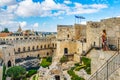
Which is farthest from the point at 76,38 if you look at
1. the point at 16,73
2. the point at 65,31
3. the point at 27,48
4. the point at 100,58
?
the point at 100,58

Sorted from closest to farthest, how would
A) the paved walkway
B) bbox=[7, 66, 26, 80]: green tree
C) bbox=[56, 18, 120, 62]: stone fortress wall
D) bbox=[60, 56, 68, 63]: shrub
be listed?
the paved walkway < bbox=[56, 18, 120, 62]: stone fortress wall < bbox=[7, 66, 26, 80]: green tree < bbox=[60, 56, 68, 63]: shrub

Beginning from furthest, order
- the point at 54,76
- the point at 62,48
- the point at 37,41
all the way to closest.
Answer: the point at 37,41
the point at 62,48
the point at 54,76

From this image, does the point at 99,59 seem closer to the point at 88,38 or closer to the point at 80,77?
the point at 80,77

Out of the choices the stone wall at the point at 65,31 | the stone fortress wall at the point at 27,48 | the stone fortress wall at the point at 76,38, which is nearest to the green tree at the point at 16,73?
the stone fortress wall at the point at 76,38

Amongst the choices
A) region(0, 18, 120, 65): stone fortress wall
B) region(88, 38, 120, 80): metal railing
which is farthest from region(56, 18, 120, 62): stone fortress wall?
region(88, 38, 120, 80): metal railing

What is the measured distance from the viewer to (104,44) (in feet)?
44.8

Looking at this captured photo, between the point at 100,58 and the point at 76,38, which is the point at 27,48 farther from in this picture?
the point at 100,58

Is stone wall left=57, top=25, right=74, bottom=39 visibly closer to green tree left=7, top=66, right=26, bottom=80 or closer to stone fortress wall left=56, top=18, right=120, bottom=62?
stone fortress wall left=56, top=18, right=120, bottom=62

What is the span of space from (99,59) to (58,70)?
1565 cm

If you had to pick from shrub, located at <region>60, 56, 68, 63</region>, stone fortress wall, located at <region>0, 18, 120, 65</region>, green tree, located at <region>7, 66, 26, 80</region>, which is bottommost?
green tree, located at <region>7, 66, 26, 80</region>

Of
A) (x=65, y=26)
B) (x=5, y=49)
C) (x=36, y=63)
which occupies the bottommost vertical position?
(x=36, y=63)

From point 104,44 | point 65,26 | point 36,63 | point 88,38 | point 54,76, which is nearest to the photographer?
point 104,44

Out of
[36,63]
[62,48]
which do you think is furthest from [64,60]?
[36,63]

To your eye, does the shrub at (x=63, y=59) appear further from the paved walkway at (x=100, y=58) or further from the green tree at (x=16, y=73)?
the paved walkway at (x=100, y=58)
